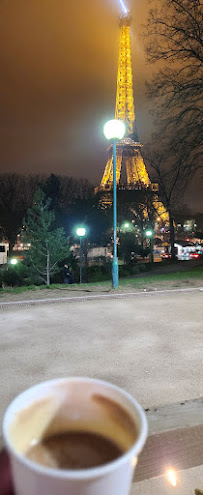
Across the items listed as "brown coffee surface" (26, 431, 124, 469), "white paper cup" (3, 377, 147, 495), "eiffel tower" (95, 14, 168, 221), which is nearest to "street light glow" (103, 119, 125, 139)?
"white paper cup" (3, 377, 147, 495)

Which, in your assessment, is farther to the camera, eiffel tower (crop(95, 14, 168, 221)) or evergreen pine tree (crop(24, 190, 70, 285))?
eiffel tower (crop(95, 14, 168, 221))

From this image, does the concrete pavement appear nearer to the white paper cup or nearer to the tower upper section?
the white paper cup

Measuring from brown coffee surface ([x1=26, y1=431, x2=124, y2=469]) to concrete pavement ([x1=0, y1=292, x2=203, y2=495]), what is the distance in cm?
175

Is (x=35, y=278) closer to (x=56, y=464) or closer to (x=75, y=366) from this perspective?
(x=75, y=366)

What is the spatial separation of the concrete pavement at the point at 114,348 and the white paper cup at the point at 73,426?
1728 mm

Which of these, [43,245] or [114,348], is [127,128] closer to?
[43,245]

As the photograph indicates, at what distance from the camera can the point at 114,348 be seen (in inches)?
194

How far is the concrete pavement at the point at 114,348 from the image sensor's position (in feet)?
11.9

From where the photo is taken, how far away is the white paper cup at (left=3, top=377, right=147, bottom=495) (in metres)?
0.74

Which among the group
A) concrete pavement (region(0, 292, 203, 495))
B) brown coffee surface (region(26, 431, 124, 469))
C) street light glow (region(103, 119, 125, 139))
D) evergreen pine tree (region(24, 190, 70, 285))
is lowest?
concrete pavement (region(0, 292, 203, 495))

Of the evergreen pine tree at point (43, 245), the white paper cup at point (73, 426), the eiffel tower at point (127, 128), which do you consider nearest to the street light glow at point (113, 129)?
the white paper cup at point (73, 426)

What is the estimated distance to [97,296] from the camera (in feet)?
29.7

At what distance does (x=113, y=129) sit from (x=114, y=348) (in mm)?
7428

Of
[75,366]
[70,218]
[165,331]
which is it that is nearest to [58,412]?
[75,366]
